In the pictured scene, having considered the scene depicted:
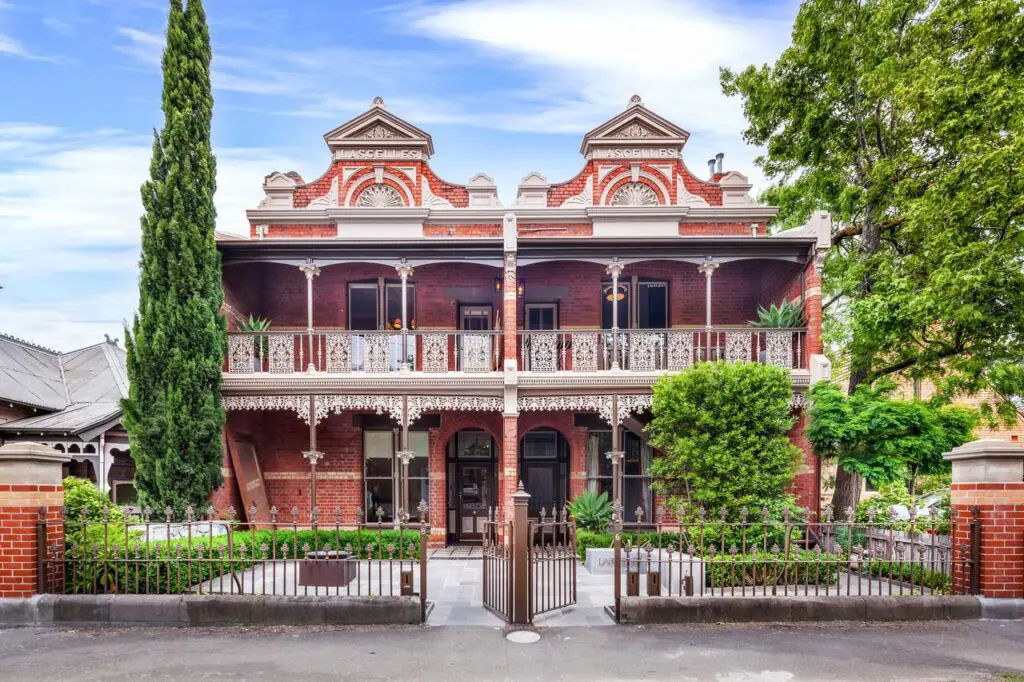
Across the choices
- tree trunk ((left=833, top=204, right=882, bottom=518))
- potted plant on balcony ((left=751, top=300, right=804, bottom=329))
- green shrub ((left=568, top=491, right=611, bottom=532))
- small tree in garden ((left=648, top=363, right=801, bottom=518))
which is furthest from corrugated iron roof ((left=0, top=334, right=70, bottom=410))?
tree trunk ((left=833, top=204, right=882, bottom=518))

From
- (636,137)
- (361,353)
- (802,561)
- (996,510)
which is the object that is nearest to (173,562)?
(361,353)

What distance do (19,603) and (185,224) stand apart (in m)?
6.79

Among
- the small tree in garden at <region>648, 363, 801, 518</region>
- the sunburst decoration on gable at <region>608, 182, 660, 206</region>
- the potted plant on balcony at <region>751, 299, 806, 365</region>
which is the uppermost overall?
the sunburst decoration on gable at <region>608, 182, 660, 206</region>

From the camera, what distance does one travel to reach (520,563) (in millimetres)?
6832

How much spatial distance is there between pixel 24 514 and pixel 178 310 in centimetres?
489

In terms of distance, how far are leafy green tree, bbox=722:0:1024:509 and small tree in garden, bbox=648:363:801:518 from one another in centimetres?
259

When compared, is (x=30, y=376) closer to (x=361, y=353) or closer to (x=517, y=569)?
(x=361, y=353)

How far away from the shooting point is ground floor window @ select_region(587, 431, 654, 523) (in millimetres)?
13805

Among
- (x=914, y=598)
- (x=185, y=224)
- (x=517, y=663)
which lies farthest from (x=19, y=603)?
(x=914, y=598)

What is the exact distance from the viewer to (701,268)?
40.1 ft

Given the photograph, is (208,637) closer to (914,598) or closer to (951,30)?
(914,598)

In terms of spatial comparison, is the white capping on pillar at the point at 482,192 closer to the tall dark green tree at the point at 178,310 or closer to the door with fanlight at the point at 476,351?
the door with fanlight at the point at 476,351

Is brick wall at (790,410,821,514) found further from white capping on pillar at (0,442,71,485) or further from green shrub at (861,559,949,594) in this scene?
white capping on pillar at (0,442,71,485)

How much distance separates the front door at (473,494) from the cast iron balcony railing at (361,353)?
8.79 feet
